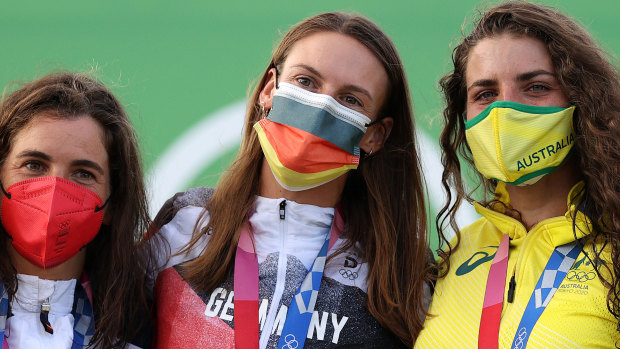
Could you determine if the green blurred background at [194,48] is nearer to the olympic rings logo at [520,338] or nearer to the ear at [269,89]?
the ear at [269,89]

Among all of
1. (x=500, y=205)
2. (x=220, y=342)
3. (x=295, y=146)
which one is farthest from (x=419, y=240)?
(x=220, y=342)

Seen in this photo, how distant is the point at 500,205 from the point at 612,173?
0.50 metres

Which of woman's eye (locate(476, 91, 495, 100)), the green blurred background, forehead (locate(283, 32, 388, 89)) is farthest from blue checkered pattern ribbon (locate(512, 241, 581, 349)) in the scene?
the green blurred background

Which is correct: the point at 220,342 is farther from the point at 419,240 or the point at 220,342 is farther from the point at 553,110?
the point at 553,110

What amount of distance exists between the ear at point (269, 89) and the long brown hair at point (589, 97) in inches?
31.5

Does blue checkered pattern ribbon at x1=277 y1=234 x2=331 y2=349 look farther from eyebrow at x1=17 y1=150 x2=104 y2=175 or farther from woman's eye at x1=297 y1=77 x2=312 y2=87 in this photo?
eyebrow at x1=17 y1=150 x2=104 y2=175

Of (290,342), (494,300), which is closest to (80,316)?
(290,342)

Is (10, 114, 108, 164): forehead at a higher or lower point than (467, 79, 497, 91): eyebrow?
lower

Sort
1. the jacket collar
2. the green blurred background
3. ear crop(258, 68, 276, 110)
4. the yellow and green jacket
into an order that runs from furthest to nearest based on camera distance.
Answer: the green blurred background
ear crop(258, 68, 276, 110)
the jacket collar
the yellow and green jacket

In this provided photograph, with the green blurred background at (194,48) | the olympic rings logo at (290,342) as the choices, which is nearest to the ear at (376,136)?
the olympic rings logo at (290,342)

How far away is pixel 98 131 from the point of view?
3082 mm

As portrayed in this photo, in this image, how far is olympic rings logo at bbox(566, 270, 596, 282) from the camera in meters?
2.67

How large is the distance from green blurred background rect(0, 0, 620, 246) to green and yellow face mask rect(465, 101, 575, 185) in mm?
2195

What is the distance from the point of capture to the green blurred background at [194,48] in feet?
16.9
